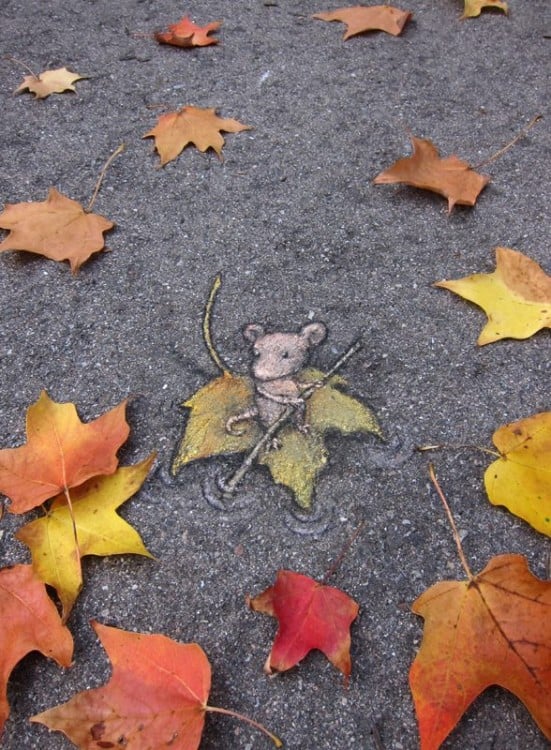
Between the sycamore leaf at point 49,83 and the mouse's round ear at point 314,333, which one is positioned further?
the sycamore leaf at point 49,83

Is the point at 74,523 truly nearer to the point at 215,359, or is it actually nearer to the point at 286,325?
the point at 215,359

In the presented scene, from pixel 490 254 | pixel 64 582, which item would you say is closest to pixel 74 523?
pixel 64 582

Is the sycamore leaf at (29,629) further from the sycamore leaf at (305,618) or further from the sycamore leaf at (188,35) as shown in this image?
the sycamore leaf at (188,35)

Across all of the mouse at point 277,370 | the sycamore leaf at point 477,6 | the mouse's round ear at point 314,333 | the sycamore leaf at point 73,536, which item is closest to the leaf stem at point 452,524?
the mouse at point 277,370

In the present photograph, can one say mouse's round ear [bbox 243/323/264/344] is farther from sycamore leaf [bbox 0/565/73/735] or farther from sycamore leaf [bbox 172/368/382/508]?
sycamore leaf [bbox 0/565/73/735]

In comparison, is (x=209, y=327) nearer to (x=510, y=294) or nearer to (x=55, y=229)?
(x=55, y=229)

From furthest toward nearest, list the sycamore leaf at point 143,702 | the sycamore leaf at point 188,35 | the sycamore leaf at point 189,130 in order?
1. the sycamore leaf at point 188,35
2. the sycamore leaf at point 189,130
3. the sycamore leaf at point 143,702
